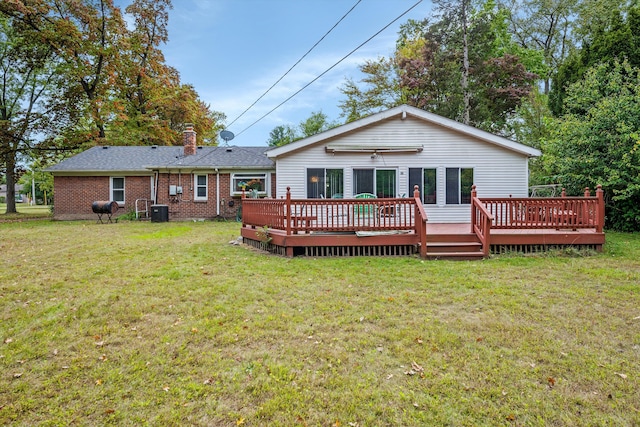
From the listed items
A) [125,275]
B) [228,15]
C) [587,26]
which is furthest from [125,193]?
[587,26]

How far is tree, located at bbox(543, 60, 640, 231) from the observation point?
981 centimetres

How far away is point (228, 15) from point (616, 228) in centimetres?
1849

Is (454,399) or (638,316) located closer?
(454,399)

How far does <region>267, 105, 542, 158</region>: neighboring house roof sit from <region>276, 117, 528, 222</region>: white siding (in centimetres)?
18

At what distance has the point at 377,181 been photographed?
11.6 metres

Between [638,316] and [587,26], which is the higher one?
[587,26]

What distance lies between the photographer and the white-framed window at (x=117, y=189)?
57.1 ft

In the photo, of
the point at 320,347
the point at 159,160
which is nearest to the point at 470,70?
the point at 159,160

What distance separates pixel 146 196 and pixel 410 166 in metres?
13.5

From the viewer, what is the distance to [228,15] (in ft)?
54.9

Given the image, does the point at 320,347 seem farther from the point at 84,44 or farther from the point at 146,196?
the point at 84,44

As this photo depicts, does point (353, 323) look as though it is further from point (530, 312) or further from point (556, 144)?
point (556, 144)

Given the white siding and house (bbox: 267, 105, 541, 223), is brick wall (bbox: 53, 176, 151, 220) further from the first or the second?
the white siding

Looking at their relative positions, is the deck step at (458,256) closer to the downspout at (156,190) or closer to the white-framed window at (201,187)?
the white-framed window at (201,187)
